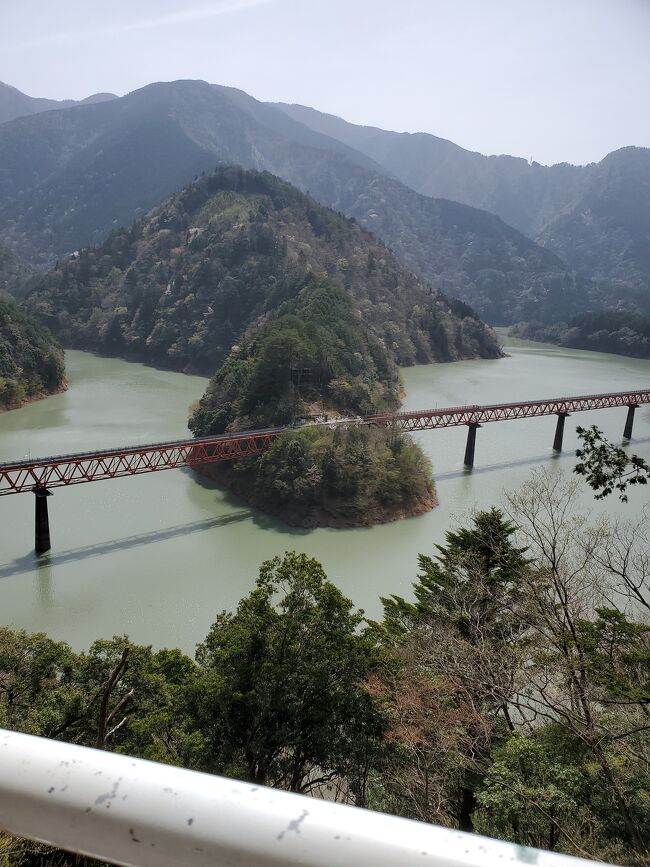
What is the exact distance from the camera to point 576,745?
26.0 feet

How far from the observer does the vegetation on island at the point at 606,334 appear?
76.8 m

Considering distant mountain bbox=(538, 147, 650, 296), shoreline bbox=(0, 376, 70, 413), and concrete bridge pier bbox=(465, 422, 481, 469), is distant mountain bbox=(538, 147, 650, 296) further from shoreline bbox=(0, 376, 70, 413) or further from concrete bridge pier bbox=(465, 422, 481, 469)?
concrete bridge pier bbox=(465, 422, 481, 469)

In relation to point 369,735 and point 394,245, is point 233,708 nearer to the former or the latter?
point 369,735

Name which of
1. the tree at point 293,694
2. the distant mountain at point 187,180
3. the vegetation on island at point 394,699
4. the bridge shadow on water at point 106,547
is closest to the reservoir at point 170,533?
the bridge shadow on water at point 106,547

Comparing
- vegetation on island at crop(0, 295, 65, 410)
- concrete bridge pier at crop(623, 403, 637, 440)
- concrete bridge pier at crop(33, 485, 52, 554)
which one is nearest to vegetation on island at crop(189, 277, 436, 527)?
concrete bridge pier at crop(33, 485, 52, 554)

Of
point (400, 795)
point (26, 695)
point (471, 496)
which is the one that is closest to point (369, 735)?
point (400, 795)

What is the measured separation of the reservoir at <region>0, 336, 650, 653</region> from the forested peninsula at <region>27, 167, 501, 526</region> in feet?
5.90

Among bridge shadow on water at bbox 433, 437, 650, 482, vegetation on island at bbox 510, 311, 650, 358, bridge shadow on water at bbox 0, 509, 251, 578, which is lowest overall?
bridge shadow on water at bbox 0, 509, 251, 578

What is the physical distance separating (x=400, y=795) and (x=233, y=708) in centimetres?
243

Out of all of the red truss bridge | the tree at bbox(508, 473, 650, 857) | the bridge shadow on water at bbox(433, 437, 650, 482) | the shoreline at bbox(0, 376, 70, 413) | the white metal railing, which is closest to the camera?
the white metal railing

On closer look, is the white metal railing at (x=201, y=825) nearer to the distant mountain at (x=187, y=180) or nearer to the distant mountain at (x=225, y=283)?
the distant mountain at (x=225, y=283)

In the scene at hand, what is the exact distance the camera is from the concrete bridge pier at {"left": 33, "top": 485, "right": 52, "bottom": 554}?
1906cm

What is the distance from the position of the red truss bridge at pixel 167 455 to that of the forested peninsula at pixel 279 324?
1218 millimetres

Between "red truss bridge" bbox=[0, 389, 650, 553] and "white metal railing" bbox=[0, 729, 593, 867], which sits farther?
"red truss bridge" bbox=[0, 389, 650, 553]
